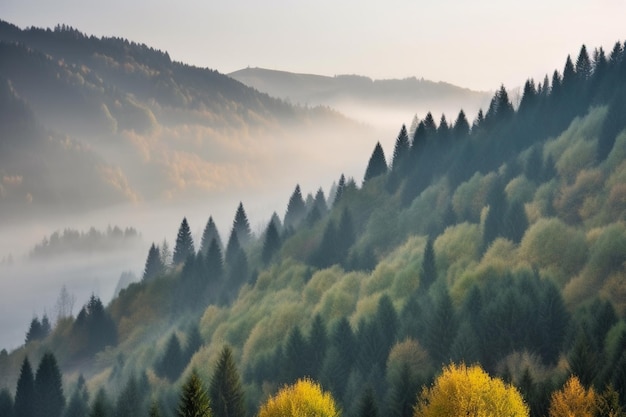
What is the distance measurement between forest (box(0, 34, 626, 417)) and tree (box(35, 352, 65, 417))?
24 cm

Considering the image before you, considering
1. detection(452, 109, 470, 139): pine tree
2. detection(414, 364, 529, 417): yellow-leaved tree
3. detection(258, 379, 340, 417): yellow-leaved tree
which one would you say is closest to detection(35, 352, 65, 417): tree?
detection(258, 379, 340, 417): yellow-leaved tree

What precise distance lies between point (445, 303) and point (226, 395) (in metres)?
32.4

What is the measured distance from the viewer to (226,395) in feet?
340

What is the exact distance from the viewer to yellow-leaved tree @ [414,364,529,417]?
2857 inches

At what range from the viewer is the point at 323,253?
180 metres

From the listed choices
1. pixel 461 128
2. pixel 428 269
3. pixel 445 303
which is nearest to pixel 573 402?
pixel 445 303

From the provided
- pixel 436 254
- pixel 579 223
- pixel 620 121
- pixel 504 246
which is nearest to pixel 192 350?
pixel 436 254

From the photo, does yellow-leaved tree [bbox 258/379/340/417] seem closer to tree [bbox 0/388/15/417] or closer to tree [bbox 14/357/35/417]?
tree [bbox 14/357/35/417]

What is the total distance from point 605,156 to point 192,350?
8608 centimetres

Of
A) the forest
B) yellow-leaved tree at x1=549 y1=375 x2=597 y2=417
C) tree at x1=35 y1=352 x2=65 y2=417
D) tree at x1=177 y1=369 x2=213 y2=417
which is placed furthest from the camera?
tree at x1=35 y1=352 x2=65 y2=417

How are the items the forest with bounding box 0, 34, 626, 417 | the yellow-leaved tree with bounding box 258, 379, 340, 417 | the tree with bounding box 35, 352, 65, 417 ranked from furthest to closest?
the tree with bounding box 35, 352, 65, 417 → the forest with bounding box 0, 34, 626, 417 → the yellow-leaved tree with bounding box 258, 379, 340, 417

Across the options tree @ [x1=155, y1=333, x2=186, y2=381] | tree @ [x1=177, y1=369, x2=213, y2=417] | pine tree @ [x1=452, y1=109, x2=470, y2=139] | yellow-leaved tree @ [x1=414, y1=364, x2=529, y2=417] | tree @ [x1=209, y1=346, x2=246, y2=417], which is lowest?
tree @ [x1=155, y1=333, x2=186, y2=381]

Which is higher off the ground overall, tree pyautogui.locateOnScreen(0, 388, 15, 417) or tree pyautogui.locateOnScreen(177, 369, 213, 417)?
tree pyautogui.locateOnScreen(177, 369, 213, 417)

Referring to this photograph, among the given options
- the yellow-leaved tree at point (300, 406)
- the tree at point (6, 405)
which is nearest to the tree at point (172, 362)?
the tree at point (6, 405)
